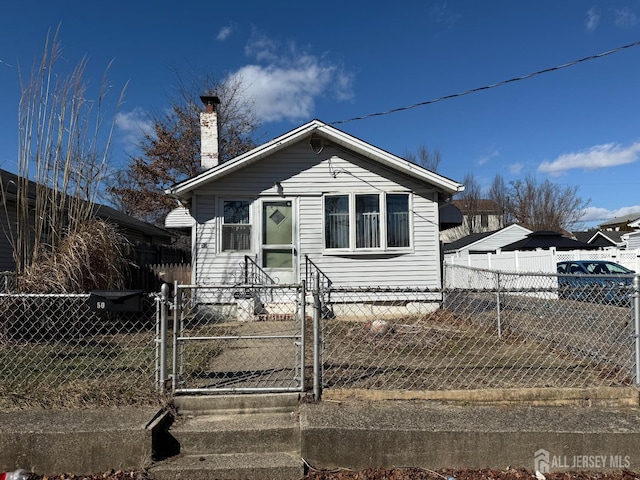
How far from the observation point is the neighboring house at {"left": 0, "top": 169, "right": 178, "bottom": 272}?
7648 millimetres

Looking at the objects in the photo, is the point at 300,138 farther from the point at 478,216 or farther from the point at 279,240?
the point at 478,216

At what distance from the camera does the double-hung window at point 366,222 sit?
30.5 ft

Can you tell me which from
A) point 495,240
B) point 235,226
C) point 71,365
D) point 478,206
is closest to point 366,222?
point 235,226

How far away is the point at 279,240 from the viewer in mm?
9328

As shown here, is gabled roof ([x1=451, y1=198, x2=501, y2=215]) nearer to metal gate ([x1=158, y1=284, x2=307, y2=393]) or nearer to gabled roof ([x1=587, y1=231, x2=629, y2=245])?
gabled roof ([x1=587, y1=231, x2=629, y2=245])

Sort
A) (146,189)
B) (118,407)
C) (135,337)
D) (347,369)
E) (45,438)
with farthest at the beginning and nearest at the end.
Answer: (146,189) < (135,337) < (347,369) < (118,407) < (45,438)

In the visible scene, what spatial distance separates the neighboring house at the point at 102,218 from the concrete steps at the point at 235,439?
13.0 ft

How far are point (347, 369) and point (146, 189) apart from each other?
961 inches

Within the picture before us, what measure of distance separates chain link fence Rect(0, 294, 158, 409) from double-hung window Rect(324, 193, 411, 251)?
176 inches

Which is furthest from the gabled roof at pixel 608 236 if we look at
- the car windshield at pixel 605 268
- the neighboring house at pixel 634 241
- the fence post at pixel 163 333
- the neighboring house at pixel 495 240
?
the fence post at pixel 163 333

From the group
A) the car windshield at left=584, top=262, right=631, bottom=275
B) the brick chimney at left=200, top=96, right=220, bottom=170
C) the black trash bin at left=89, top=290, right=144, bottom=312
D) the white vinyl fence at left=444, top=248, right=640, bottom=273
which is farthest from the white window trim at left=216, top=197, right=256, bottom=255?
the car windshield at left=584, top=262, right=631, bottom=275

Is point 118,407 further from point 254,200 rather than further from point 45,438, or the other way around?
point 254,200

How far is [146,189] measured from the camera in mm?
25844

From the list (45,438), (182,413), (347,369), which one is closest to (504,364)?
(347,369)
